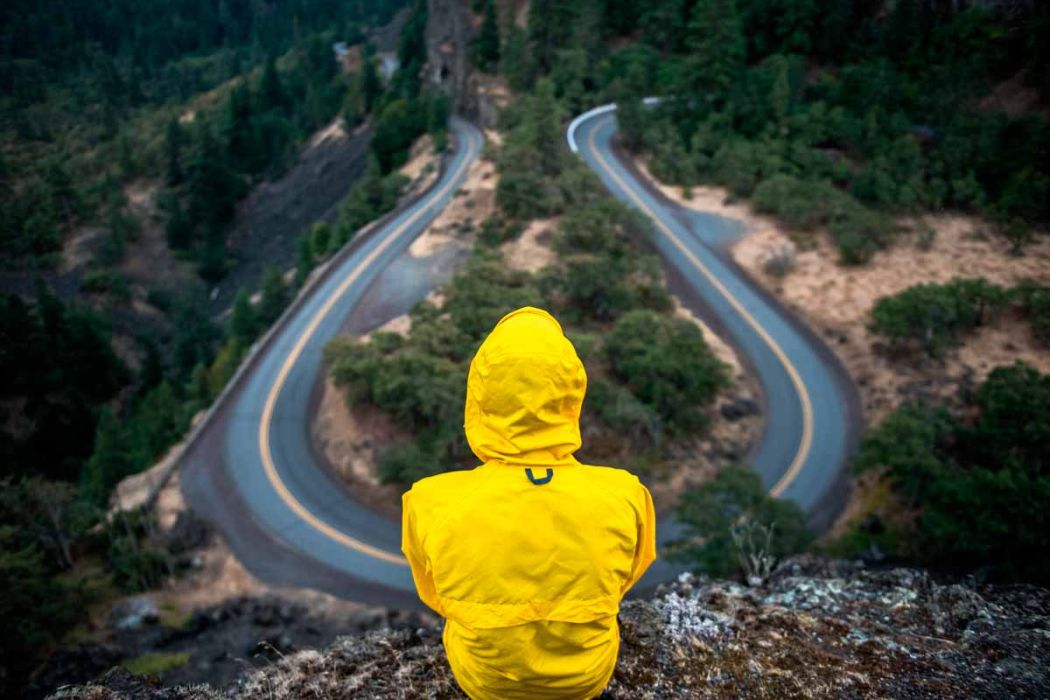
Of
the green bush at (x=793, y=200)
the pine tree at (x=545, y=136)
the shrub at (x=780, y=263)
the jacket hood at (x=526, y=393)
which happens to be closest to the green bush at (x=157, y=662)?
the jacket hood at (x=526, y=393)

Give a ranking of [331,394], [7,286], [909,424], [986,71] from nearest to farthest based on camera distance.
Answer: [909,424], [331,394], [986,71], [7,286]

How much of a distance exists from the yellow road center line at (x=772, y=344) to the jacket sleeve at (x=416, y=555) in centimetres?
1364

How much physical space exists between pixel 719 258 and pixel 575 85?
18.7 metres

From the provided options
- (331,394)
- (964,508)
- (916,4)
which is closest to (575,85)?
(916,4)

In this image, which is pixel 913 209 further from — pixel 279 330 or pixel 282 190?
pixel 282 190

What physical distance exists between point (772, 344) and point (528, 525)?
18.7 meters

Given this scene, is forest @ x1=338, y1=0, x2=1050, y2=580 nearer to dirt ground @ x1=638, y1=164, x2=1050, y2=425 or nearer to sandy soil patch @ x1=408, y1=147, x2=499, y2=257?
dirt ground @ x1=638, y1=164, x2=1050, y2=425

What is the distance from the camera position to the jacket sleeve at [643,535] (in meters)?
2.87

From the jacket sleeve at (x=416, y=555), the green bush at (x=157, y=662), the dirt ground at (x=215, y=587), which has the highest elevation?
the jacket sleeve at (x=416, y=555)

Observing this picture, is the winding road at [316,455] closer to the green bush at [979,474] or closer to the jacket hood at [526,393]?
the green bush at [979,474]

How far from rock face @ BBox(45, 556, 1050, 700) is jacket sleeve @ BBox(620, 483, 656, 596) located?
5.29ft

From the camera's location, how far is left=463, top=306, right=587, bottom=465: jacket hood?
255 centimetres

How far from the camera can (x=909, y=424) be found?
1400 cm

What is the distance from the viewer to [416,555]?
2.92 metres
